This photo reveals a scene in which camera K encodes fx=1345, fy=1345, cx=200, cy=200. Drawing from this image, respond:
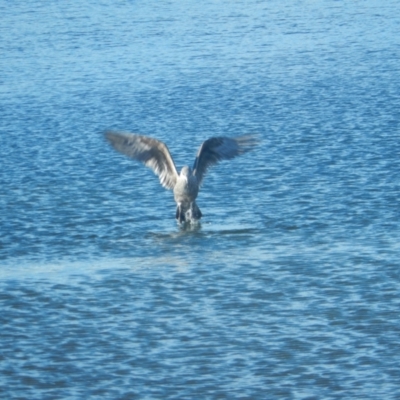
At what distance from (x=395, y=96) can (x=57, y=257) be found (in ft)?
34.6

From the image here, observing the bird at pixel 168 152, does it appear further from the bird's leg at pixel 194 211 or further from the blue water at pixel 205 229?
the blue water at pixel 205 229

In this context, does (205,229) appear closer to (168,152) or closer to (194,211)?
(194,211)

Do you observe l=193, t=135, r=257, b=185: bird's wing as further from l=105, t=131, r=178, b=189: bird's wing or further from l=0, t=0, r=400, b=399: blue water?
l=0, t=0, r=400, b=399: blue water

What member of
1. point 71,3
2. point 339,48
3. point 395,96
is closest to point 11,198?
point 395,96

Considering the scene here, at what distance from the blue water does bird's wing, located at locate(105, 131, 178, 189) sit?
48 cm

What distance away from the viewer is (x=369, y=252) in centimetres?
1416

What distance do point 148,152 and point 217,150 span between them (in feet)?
2.74

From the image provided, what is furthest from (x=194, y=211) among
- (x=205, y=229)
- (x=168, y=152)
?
(x=168, y=152)

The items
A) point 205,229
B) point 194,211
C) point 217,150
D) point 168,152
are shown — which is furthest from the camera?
point 217,150

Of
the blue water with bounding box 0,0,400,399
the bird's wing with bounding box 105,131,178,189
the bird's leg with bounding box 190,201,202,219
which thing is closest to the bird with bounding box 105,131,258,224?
the bird's wing with bounding box 105,131,178,189

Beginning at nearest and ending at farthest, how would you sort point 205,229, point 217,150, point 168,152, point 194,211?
point 205,229 → point 194,211 → point 168,152 → point 217,150

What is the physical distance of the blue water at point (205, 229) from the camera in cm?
1102

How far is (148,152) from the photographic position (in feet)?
53.3

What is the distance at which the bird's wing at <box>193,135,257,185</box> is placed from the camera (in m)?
16.1
